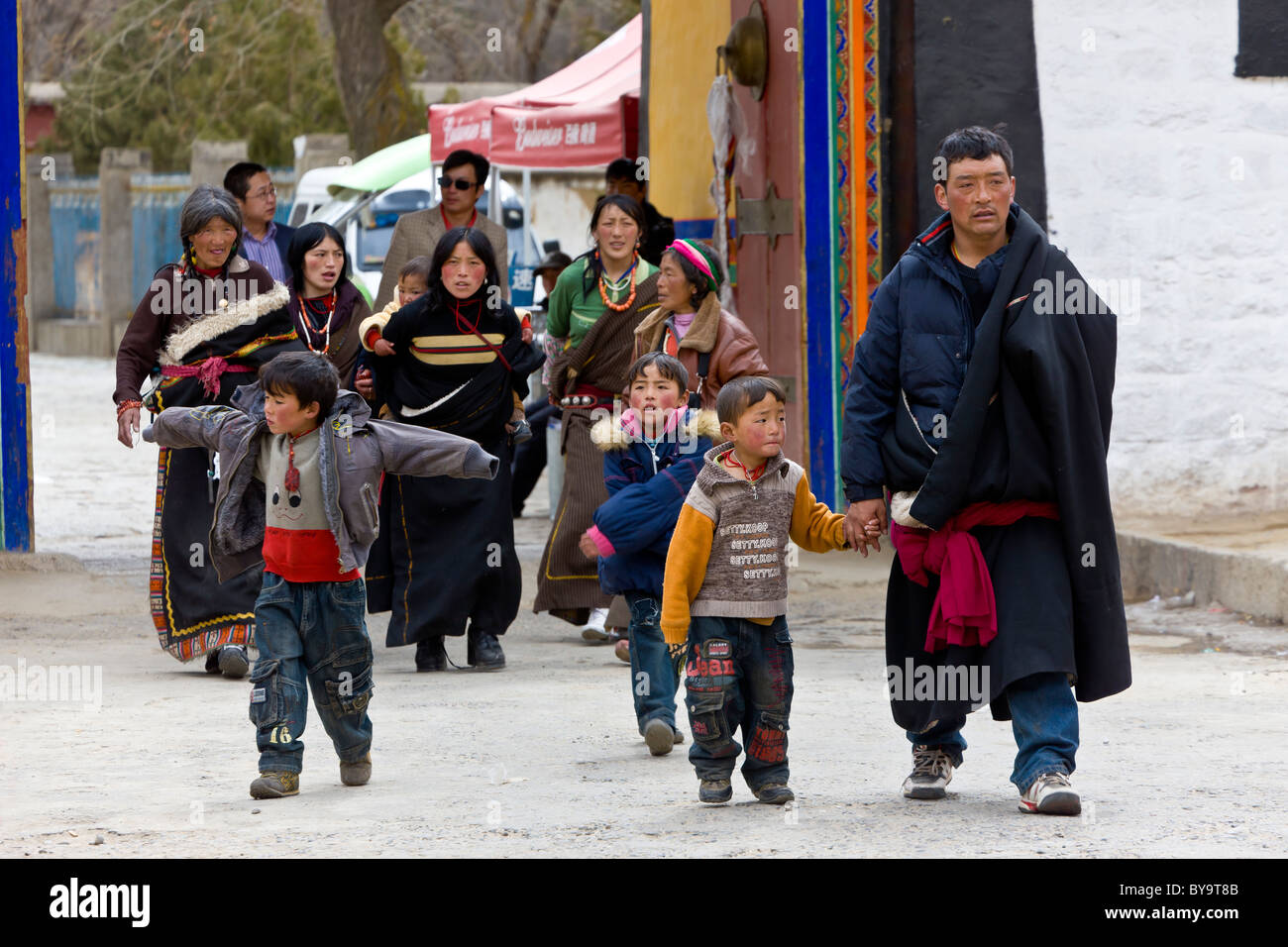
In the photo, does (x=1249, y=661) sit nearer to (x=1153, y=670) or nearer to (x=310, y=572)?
(x=1153, y=670)

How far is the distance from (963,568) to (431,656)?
3412mm

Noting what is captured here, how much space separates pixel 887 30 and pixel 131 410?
4.50 meters

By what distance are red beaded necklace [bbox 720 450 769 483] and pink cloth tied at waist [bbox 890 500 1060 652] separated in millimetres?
405

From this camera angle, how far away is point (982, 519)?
505cm

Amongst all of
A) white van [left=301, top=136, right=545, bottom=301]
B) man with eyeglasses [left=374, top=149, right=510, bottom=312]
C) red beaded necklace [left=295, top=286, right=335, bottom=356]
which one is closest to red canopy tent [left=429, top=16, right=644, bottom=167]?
man with eyeglasses [left=374, top=149, right=510, bottom=312]

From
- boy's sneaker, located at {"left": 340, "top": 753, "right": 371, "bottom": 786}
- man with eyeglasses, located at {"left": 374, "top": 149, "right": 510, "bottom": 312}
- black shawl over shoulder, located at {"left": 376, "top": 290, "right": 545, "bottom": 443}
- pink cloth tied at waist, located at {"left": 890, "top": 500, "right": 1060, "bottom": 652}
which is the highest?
man with eyeglasses, located at {"left": 374, "top": 149, "right": 510, "bottom": 312}

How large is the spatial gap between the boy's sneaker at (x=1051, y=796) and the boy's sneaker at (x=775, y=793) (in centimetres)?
62

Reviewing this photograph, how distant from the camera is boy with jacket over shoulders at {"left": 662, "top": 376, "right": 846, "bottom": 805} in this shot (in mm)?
5121

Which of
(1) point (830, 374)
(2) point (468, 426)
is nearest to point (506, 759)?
(2) point (468, 426)

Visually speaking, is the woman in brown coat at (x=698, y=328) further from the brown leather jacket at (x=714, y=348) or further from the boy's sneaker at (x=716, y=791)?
the boy's sneaker at (x=716, y=791)

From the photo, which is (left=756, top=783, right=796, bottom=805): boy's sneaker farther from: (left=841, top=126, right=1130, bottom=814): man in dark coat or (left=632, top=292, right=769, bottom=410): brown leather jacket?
(left=632, top=292, right=769, bottom=410): brown leather jacket

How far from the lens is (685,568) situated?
16.8ft

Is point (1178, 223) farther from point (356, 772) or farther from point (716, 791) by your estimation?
point (356, 772)

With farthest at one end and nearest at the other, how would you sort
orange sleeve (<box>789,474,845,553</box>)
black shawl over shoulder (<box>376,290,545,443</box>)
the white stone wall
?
the white stone wall → black shawl over shoulder (<box>376,290,545,443</box>) → orange sleeve (<box>789,474,845,553</box>)
